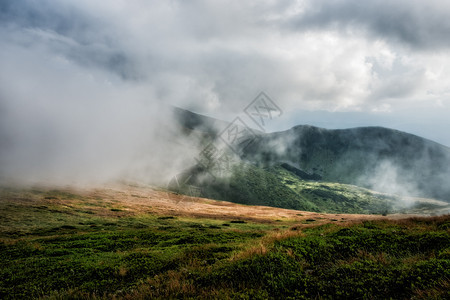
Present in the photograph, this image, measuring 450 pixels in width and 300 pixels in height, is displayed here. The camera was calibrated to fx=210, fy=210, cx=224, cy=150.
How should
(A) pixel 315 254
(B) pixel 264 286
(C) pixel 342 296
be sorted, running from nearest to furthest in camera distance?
(C) pixel 342 296
(B) pixel 264 286
(A) pixel 315 254

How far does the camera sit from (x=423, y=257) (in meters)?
9.73

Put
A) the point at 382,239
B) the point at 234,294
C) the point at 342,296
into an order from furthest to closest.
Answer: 1. the point at 382,239
2. the point at 234,294
3. the point at 342,296

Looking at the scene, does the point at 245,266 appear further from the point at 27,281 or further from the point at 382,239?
the point at 27,281

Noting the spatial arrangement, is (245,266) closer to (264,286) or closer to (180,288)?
(264,286)

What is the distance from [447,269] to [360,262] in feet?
9.21

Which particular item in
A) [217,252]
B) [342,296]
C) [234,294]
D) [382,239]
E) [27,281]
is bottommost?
[27,281]

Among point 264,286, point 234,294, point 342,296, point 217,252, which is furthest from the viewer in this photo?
point 217,252

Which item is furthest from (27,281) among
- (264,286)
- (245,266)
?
(264,286)

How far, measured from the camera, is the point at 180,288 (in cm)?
880

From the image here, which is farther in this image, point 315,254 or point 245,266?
point 315,254

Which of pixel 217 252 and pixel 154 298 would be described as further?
pixel 217 252

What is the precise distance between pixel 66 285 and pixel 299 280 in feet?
40.4

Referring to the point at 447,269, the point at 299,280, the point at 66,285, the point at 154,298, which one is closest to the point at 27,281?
the point at 66,285

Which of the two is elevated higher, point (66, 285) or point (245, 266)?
point (245, 266)
